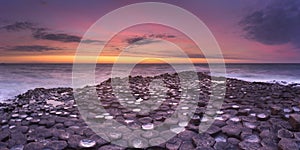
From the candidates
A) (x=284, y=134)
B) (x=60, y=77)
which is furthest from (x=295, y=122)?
(x=60, y=77)

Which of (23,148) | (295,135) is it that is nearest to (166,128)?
(295,135)

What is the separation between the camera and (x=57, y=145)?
214 cm

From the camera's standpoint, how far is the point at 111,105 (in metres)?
3.76

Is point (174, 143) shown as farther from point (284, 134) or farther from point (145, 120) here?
point (284, 134)

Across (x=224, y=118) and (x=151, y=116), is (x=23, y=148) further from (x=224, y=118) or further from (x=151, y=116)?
(x=224, y=118)

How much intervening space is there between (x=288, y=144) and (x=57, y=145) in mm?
2233

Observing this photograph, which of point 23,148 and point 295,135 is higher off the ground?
point 295,135

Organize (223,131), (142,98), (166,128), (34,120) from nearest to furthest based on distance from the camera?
(223,131) < (166,128) < (34,120) < (142,98)

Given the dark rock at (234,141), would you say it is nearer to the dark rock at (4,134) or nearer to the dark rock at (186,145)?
the dark rock at (186,145)

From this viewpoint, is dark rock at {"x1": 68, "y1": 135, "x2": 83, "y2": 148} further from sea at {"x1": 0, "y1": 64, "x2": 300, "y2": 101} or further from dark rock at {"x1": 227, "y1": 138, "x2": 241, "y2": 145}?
sea at {"x1": 0, "y1": 64, "x2": 300, "y2": 101}

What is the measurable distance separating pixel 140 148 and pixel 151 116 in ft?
3.31

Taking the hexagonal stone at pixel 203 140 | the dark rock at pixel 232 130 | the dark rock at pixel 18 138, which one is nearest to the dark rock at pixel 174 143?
the hexagonal stone at pixel 203 140

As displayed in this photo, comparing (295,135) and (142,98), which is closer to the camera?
(295,135)

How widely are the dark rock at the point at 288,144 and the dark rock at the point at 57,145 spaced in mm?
2084
